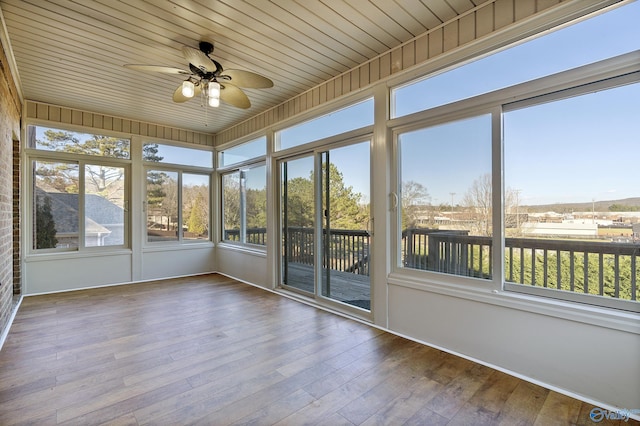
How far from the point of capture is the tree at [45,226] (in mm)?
4445

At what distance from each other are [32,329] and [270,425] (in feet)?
9.71

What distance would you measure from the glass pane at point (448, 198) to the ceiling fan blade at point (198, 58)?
6.15 feet

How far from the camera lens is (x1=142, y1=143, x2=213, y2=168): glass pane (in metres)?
5.34

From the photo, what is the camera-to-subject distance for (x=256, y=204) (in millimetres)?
5094

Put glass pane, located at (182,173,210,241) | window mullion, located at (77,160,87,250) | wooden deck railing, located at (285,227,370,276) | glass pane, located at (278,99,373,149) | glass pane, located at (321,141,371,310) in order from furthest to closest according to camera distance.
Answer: glass pane, located at (182,173,210,241) → window mullion, located at (77,160,87,250) → wooden deck railing, located at (285,227,370,276) → glass pane, located at (321,141,371,310) → glass pane, located at (278,99,373,149)

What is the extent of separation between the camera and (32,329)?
307 cm

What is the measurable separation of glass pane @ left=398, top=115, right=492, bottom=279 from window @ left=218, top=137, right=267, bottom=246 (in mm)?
2544

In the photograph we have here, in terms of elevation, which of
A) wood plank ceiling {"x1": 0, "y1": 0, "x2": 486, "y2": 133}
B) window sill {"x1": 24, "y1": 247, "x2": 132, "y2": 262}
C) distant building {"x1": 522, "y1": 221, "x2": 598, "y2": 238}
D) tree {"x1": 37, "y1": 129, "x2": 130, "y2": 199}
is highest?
wood plank ceiling {"x1": 0, "y1": 0, "x2": 486, "y2": 133}

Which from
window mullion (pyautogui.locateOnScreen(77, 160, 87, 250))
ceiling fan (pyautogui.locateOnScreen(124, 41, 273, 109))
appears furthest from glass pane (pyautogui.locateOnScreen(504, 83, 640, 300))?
window mullion (pyautogui.locateOnScreen(77, 160, 87, 250))

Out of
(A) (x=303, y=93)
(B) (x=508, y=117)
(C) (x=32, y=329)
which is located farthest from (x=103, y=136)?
(B) (x=508, y=117)

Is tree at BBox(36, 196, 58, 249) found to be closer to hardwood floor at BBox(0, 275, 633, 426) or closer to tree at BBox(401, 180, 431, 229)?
hardwood floor at BBox(0, 275, 633, 426)

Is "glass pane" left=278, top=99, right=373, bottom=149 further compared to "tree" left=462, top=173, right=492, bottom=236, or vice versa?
"glass pane" left=278, top=99, right=373, bottom=149

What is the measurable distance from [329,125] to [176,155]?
3.35 m

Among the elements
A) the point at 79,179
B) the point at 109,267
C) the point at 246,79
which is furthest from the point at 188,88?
the point at 109,267
